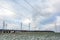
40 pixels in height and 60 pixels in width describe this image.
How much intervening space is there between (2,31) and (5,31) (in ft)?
10.6

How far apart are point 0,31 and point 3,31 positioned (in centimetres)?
325

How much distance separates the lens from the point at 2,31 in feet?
508

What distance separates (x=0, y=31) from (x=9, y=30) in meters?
10.7

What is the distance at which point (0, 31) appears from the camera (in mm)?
155375

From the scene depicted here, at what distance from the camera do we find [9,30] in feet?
529

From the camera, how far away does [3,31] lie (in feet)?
510

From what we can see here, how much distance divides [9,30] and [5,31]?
6506 mm

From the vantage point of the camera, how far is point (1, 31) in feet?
507

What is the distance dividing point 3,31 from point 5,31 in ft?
7.05

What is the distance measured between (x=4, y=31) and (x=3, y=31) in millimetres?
1090

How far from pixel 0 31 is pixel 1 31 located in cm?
145

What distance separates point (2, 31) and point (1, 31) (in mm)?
1066

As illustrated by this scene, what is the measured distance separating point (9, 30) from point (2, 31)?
30.4 feet
